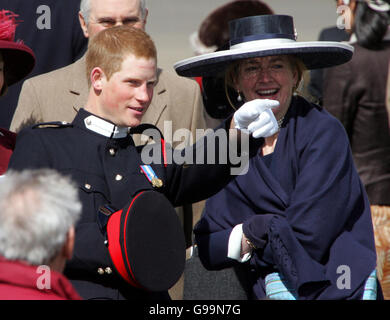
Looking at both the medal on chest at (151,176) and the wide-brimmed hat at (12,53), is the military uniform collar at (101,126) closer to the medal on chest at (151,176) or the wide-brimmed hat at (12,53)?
the medal on chest at (151,176)

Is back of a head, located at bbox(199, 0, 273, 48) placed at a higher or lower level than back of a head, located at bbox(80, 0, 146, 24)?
lower

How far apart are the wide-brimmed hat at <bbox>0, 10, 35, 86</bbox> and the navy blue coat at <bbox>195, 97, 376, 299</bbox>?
3.38ft

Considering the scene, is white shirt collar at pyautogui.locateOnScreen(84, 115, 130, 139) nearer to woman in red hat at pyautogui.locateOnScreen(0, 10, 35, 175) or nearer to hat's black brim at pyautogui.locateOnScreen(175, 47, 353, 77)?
woman in red hat at pyautogui.locateOnScreen(0, 10, 35, 175)

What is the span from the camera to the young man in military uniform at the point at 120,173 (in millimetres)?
3119

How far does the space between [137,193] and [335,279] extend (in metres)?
0.83

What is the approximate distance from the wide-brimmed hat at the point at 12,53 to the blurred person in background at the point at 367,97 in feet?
6.26

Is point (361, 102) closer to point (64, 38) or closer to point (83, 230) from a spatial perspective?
point (64, 38)

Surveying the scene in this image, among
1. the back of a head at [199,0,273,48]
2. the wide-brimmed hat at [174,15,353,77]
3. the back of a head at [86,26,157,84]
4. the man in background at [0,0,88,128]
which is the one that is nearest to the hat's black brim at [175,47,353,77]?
the wide-brimmed hat at [174,15,353,77]

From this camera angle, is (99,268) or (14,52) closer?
(99,268)

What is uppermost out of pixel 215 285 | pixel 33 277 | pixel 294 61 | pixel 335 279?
pixel 294 61

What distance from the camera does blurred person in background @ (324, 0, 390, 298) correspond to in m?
5.04

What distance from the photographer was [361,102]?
514 cm
